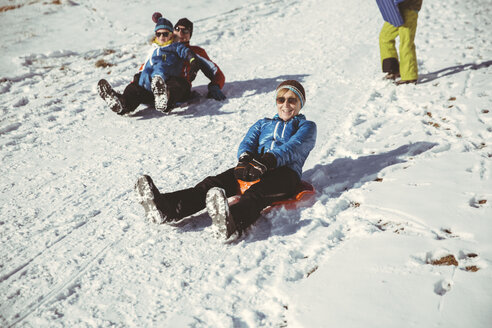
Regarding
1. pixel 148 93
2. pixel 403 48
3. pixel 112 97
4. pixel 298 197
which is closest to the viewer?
pixel 298 197

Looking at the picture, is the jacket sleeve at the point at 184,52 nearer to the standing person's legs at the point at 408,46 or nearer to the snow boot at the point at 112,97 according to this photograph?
the snow boot at the point at 112,97

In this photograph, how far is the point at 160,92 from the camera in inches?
167

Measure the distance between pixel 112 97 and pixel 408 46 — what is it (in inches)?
150

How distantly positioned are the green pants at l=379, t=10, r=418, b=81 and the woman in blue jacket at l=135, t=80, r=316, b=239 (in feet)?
Answer: 7.90

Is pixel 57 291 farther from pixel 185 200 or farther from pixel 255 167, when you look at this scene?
pixel 255 167

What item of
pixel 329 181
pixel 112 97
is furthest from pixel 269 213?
pixel 112 97

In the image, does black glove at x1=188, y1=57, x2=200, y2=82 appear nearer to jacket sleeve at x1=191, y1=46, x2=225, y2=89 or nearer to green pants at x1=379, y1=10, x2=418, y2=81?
jacket sleeve at x1=191, y1=46, x2=225, y2=89

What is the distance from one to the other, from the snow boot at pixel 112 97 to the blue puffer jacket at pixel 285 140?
6.60ft

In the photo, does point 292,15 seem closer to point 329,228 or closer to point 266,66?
point 266,66

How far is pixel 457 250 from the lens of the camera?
1958 mm

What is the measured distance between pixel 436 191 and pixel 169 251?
1.88 metres

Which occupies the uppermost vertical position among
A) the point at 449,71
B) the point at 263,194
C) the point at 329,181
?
the point at 449,71

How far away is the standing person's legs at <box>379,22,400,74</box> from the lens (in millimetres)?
4875

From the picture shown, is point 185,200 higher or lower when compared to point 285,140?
lower
